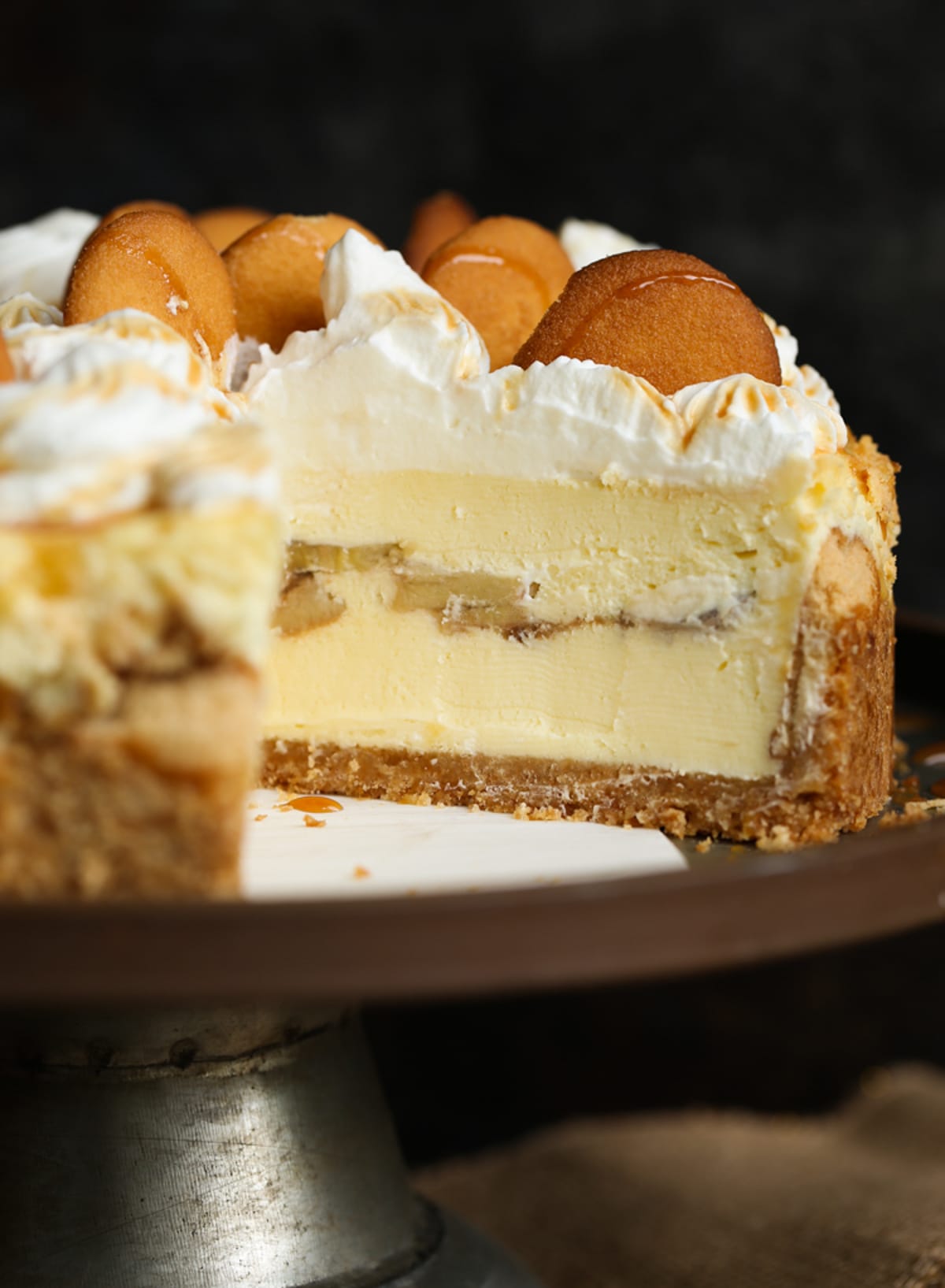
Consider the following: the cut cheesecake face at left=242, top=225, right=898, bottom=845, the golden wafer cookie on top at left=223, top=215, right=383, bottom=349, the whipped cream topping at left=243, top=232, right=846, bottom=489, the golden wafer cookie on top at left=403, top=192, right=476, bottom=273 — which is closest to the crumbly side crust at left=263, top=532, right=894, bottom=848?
the cut cheesecake face at left=242, top=225, right=898, bottom=845

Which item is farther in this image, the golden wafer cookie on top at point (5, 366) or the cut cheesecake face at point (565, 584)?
the cut cheesecake face at point (565, 584)

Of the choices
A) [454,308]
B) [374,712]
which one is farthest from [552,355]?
[374,712]

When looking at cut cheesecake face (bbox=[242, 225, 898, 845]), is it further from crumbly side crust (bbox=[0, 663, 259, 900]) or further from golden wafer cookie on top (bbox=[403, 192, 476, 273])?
crumbly side crust (bbox=[0, 663, 259, 900])

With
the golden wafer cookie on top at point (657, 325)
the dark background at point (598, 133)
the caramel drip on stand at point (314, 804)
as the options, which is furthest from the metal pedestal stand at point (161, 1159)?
the dark background at point (598, 133)

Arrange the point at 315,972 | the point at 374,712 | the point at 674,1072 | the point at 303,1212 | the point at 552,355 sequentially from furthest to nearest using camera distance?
1. the point at 674,1072
2. the point at 374,712
3. the point at 552,355
4. the point at 303,1212
5. the point at 315,972

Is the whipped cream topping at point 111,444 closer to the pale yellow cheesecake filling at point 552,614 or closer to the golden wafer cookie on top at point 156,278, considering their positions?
the golden wafer cookie on top at point 156,278

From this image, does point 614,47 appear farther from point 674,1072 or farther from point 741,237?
point 674,1072
